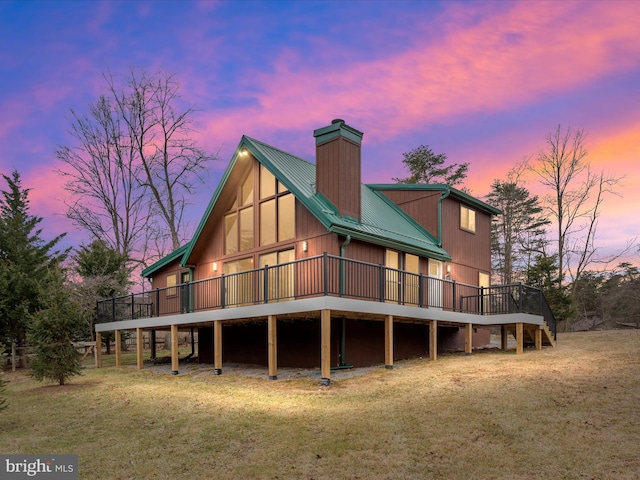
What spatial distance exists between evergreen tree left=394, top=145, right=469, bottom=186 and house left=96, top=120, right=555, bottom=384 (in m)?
19.2

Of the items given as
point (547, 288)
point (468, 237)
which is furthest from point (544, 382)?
point (547, 288)

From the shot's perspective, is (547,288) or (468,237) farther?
(547,288)

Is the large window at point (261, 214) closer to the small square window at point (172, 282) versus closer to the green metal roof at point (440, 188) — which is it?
the small square window at point (172, 282)

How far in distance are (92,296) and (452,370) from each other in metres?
20.4

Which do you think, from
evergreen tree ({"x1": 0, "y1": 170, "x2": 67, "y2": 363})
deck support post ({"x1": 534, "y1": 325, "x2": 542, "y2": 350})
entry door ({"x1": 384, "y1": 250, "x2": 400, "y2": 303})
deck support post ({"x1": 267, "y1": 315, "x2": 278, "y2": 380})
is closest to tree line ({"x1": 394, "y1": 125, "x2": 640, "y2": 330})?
deck support post ({"x1": 534, "y1": 325, "x2": 542, "y2": 350})

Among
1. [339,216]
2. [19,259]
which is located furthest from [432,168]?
[19,259]

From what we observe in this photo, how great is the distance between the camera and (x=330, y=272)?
14492mm

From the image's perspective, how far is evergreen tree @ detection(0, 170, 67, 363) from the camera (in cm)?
2248

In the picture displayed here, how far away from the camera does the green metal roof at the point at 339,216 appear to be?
1548 cm

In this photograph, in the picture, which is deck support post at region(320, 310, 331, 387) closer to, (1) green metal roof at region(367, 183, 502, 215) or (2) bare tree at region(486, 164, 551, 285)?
(1) green metal roof at region(367, 183, 502, 215)

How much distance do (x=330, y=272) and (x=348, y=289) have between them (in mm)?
814

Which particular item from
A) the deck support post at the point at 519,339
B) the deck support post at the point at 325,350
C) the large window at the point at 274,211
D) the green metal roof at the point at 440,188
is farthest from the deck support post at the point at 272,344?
the green metal roof at the point at 440,188

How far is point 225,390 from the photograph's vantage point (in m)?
13.1

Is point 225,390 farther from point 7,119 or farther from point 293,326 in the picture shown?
point 7,119
